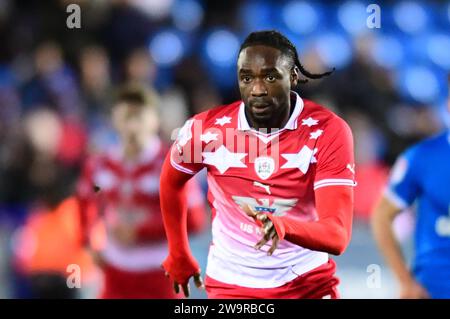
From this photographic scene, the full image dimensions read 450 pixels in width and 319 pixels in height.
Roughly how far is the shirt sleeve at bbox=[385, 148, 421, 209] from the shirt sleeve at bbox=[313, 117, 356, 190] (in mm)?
1026

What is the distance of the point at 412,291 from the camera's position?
4332 mm

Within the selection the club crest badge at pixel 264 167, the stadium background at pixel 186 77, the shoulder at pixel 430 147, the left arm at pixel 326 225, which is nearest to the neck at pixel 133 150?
the stadium background at pixel 186 77

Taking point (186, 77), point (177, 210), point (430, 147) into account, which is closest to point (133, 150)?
point (177, 210)

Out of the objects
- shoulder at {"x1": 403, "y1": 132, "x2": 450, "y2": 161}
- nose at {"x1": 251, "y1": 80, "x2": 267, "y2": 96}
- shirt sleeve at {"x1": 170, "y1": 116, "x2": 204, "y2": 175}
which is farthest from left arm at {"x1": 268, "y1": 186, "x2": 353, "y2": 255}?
shoulder at {"x1": 403, "y1": 132, "x2": 450, "y2": 161}

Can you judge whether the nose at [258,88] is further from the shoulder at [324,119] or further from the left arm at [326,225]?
the left arm at [326,225]

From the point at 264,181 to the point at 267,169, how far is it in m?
0.05

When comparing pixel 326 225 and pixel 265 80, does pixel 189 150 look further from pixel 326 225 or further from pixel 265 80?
pixel 326 225

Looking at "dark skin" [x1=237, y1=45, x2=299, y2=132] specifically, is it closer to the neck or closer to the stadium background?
the neck

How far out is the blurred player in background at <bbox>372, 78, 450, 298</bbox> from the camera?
4.37 metres
